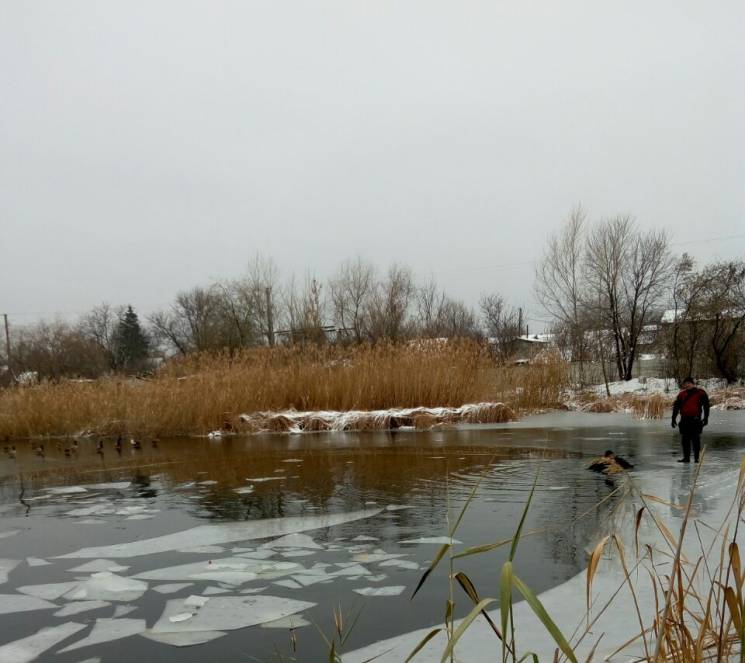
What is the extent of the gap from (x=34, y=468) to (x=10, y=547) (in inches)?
204

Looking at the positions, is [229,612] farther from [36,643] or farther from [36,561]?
[36,561]

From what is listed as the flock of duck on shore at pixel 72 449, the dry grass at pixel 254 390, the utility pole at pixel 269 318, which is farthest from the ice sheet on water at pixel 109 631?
the utility pole at pixel 269 318

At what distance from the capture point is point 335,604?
340 cm

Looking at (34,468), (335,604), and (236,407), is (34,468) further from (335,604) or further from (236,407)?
(335,604)

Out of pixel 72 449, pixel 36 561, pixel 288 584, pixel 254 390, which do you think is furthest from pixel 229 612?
pixel 254 390

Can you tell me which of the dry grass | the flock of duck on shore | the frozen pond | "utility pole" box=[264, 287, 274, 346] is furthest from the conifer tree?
the frozen pond

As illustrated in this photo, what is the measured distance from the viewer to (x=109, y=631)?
3145mm

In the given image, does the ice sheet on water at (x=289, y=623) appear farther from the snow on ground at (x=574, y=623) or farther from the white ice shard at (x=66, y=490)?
the white ice shard at (x=66, y=490)

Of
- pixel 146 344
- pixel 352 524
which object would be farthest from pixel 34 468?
pixel 146 344

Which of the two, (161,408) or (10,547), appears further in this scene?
(161,408)

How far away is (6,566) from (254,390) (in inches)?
393

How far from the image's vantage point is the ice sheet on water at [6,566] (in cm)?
412

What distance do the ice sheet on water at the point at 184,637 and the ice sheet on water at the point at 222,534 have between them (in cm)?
156

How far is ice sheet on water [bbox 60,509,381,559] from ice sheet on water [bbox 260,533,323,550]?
0.43 feet
